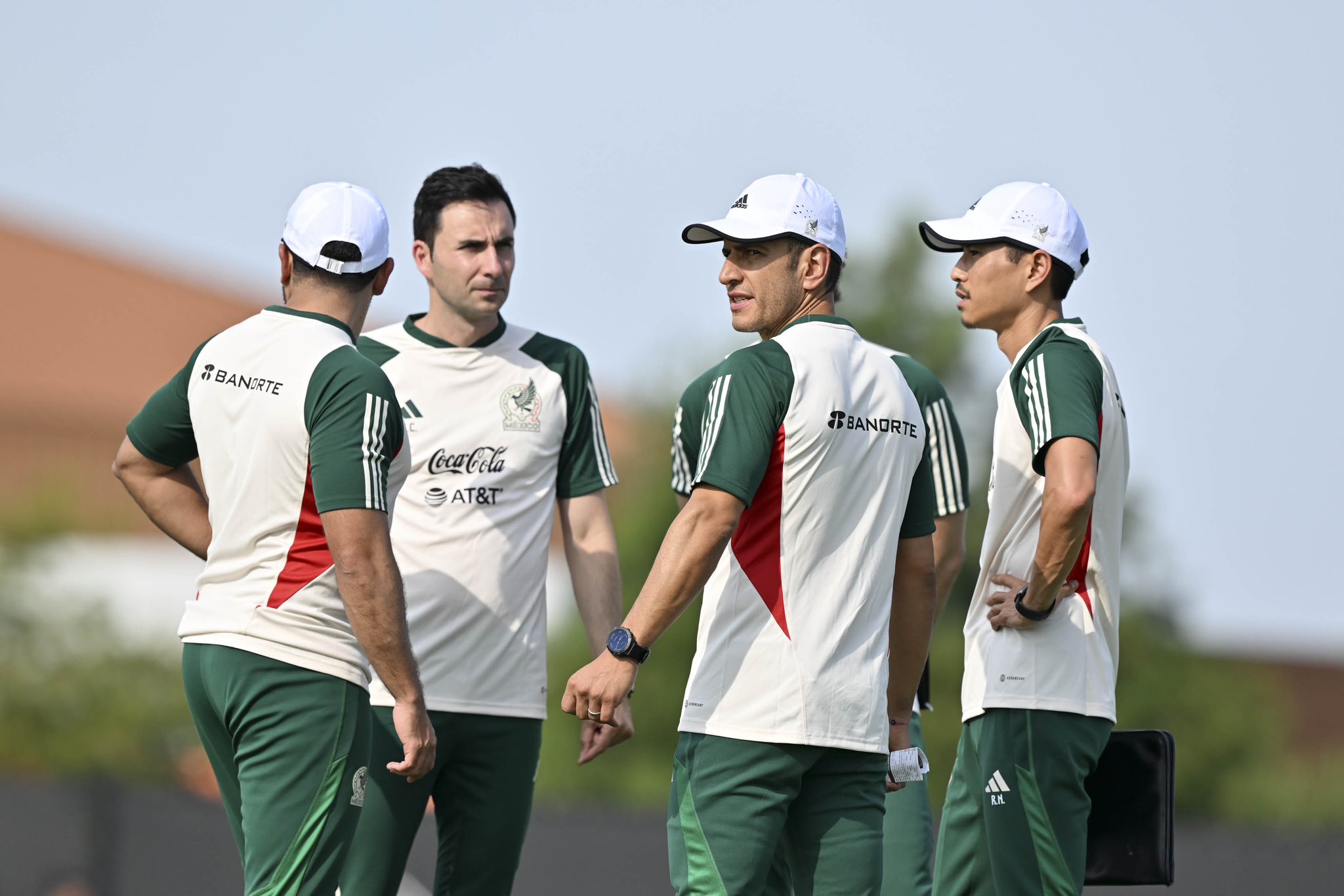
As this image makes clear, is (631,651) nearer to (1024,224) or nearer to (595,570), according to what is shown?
(595,570)

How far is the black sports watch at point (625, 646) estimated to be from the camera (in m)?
3.94

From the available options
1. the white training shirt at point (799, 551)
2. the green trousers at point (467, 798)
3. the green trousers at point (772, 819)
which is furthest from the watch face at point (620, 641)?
the green trousers at point (467, 798)

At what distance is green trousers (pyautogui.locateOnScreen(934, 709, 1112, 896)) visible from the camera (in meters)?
4.49

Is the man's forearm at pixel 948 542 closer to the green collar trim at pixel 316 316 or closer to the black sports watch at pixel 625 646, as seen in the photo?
the black sports watch at pixel 625 646

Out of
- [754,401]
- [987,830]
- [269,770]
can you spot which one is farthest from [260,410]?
[987,830]

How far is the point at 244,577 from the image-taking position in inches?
165

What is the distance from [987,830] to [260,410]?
2.34 meters

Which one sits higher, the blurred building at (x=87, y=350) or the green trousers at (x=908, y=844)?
the blurred building at (x=87, y=350)

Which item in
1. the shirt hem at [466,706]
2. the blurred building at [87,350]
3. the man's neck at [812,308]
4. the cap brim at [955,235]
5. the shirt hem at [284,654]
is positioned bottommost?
the shirt hem at [466,706]

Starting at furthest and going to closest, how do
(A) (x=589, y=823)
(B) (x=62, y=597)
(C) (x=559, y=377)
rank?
1. (B) (x=62, y=597)
2. (A) (x=589, y=823)
3. (C) (x=559, y=377)

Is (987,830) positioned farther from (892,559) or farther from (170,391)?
(170,391)

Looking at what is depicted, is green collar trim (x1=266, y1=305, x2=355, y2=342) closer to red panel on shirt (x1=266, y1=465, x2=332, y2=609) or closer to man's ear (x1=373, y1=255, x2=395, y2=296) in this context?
man's ear (x1=373, y1=255, x2=395, y2=296)

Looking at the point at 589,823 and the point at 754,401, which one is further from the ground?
the point at 754,401

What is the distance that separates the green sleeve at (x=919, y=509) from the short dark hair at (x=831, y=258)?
1.75ft
